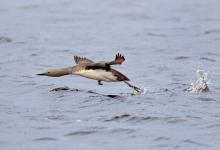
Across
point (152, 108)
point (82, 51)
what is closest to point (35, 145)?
point (152, 108)

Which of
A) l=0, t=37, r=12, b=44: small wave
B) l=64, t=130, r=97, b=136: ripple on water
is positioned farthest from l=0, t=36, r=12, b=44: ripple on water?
l=64, t=130, r=97, b=136: ripple on water

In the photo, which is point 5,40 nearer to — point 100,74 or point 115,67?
point 115,67

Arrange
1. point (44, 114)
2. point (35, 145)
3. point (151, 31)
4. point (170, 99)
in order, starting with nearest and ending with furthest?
point (35, 145) → point (44, 114) → point (170, 99) → point (151, 31)

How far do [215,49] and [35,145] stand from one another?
29.4 ft

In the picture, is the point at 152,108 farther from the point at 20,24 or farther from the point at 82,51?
the point at 20,24

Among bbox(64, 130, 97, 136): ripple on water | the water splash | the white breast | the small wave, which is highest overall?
the white breast

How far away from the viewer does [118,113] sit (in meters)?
12.1

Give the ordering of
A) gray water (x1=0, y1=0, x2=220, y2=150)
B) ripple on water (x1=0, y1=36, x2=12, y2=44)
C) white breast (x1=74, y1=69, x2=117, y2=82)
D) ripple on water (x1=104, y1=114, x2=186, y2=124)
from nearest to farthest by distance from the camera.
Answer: gray water (x1=0, y1=0, x2=220, y2=150) → ripple on water (x1=104, y1=114, x2=186, y2=124) → white breast (x1=74, y1=69, x2=117, y2=82) → ripple on water (x1=0, y1=36, x2=12, y2=44)

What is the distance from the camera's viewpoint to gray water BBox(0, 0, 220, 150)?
427 inches

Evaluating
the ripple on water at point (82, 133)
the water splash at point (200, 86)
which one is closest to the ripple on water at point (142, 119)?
the ripple on water at point (82, 133)

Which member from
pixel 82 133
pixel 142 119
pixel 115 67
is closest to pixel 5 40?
pixel 115 67

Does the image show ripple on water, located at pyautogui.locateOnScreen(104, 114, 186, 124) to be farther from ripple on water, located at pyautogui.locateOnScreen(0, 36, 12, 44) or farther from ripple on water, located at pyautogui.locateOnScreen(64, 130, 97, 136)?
ripple on water, located at pyautogui.locateOnScreen(0, 36, 12, 44)

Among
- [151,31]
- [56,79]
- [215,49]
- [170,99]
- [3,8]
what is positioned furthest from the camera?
[3,8]

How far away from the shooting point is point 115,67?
16703 mm
